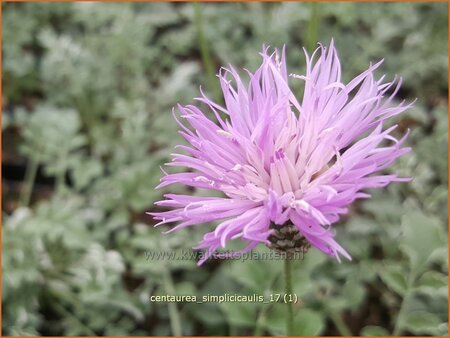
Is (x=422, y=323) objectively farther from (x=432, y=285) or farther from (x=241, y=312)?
(x=241, y=312)

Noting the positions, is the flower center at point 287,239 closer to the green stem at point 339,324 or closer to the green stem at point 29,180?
the green stem at point 339,324

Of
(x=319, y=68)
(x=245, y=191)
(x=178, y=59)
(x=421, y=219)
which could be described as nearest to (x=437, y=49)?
(x=421, y=219)

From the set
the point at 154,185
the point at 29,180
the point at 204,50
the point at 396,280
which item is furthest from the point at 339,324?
the point at 29,180

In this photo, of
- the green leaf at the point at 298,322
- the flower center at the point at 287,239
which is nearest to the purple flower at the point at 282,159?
the flower center at the point at 287,239

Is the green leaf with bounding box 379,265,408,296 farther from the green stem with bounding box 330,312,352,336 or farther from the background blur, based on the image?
the green stem with bounding box 330,312,352,336

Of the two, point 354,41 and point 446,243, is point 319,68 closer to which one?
Answer: point 446,243

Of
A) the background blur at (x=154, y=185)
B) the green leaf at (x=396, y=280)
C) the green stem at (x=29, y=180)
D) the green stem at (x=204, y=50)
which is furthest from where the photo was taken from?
the green stem at (x=29, y=180)

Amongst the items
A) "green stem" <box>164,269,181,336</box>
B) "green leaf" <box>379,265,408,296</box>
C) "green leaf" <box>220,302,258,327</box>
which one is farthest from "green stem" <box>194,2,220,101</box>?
"green leaf" <box>379,265,408,296</box>
